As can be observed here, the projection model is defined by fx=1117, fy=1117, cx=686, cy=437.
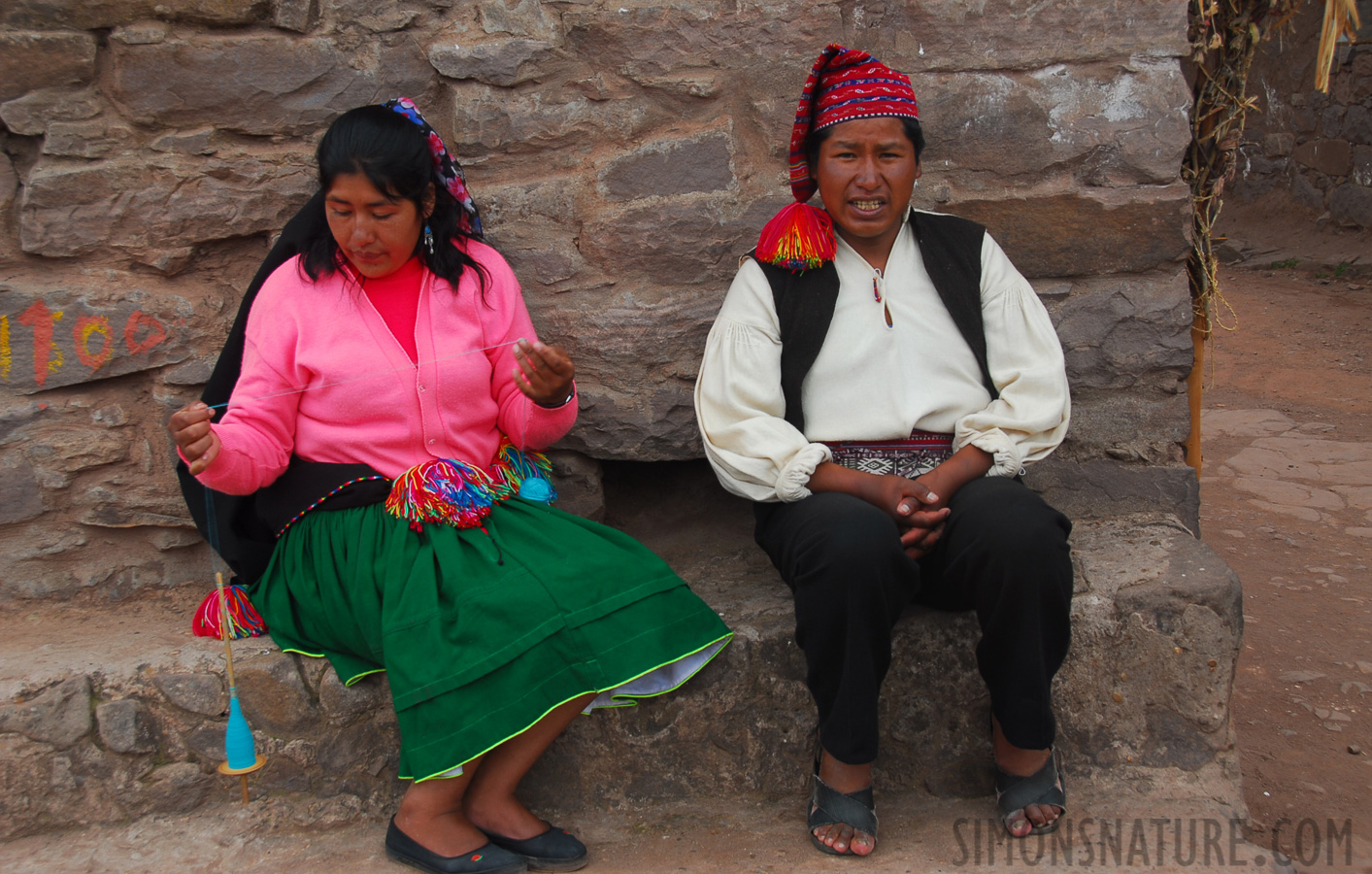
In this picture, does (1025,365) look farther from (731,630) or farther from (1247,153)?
(1247,153)

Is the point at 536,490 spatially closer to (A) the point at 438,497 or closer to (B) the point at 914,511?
(A) the point at 438,497

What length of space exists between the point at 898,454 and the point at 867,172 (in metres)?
0.61

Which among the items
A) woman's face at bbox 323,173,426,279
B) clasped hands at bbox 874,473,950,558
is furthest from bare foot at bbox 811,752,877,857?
woman's face at bbox 323,173,426,279

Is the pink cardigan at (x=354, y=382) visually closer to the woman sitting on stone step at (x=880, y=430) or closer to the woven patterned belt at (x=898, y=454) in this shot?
the woman sitting on stone step at (x=880, y=430)

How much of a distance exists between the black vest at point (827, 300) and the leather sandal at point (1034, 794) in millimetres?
796

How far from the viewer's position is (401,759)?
213cm

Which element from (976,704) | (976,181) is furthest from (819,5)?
(976,704)

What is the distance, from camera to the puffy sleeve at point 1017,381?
2.34 meters

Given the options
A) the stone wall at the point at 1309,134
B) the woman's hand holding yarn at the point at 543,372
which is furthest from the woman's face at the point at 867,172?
the stone wall at the point at 1309,134

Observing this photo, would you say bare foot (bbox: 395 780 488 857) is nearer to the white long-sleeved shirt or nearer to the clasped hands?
the white long-sleeved shirt

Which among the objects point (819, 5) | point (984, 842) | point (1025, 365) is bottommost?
point (984, 842)

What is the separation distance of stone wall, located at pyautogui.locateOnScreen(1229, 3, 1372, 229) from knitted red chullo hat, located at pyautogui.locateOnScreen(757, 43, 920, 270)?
6.77 metres

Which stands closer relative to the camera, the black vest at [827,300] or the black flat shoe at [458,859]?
the black flat shoe at [458,859]

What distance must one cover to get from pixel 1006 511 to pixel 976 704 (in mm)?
514
